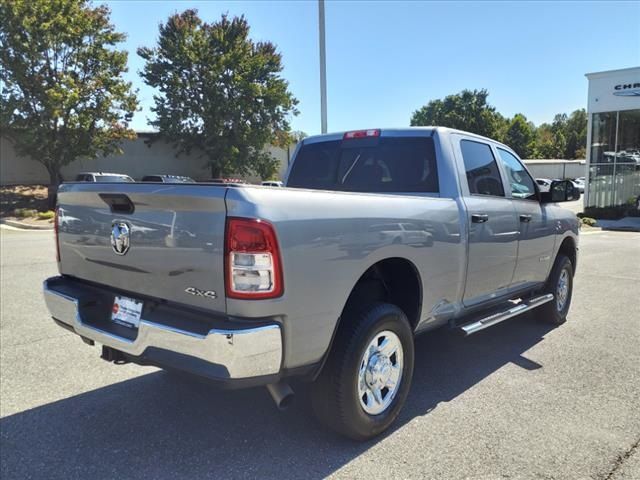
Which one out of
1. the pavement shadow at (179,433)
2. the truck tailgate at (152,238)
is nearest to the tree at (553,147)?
the pavement shadow at (179,433)

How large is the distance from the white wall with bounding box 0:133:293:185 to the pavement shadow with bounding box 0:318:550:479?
2970 cm

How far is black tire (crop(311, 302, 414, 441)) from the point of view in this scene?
2.85 metres

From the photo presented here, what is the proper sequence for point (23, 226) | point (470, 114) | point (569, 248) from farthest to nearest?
1. point (470, 114)
2. point (23, 226)
3. point (569, 248)

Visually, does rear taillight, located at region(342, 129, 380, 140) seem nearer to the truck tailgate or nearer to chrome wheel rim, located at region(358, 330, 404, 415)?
chrome wheel rim, located at region(358, 330, 404, 415)

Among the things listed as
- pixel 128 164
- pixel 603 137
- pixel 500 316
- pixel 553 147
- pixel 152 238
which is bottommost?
pixel 500 316

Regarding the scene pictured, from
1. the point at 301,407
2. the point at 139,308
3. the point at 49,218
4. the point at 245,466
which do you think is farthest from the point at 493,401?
the point at 49,218

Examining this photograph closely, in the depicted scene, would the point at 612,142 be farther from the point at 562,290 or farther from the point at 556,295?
the point at 556,295

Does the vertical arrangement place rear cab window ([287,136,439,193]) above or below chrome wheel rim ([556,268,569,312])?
above

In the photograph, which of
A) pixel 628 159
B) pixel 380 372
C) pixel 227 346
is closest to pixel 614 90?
pixel 628 159

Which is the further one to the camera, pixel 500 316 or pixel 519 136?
pixel 519 136

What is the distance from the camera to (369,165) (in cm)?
436

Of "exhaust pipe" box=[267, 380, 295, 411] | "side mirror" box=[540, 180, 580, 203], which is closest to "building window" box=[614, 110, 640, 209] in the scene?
"side mirror" box=[540, 180, 580, 203]

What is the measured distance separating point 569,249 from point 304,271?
4.55 m

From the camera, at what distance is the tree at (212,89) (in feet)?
116
